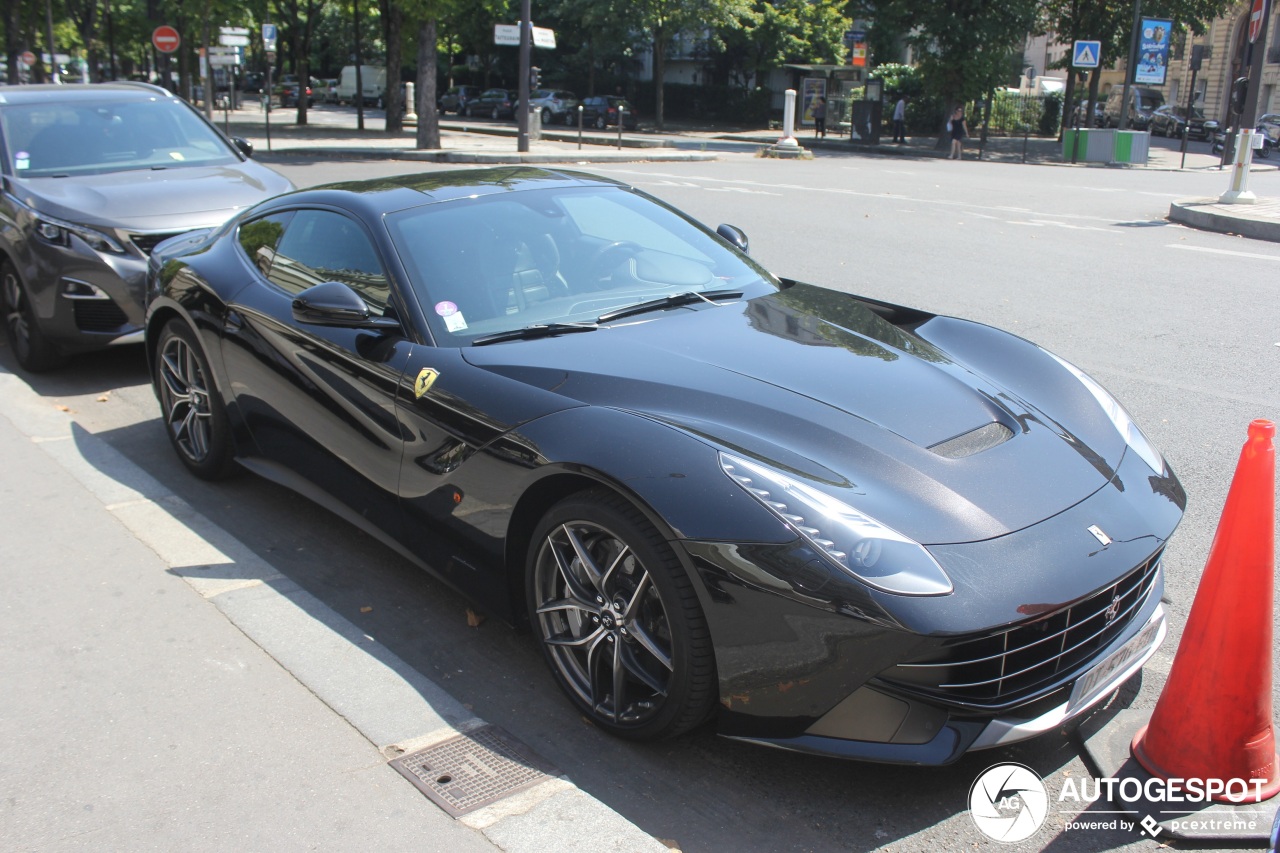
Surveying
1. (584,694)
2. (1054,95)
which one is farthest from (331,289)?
(1054,95)

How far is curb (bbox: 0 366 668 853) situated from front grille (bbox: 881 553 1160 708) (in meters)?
0.77

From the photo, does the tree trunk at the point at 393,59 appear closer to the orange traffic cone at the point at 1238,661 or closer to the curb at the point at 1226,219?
the curb at the point at 1226,219

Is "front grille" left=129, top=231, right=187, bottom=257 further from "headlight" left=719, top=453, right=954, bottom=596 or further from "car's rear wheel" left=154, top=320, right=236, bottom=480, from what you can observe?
"headlight" left=719, top=453, right=954, bottom=596

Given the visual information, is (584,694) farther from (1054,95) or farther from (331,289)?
(1054,95)

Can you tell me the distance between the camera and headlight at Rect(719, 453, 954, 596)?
8.45 feet

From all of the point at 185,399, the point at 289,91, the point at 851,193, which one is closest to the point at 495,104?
the point at 289,91

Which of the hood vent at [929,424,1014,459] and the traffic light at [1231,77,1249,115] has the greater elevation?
the traffic light at [1231,77,1249,115]

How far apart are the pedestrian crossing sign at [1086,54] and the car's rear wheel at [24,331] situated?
102 ft

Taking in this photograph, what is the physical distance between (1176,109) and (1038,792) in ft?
172

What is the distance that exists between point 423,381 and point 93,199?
459 cm

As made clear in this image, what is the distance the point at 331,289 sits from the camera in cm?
381

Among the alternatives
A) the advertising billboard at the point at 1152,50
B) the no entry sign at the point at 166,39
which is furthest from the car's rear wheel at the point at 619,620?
the advertising billboard at the point at 1152,50

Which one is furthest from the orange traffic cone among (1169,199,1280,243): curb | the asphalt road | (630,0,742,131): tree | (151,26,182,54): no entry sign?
(630,0,742,131): tree

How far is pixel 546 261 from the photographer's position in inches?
160
